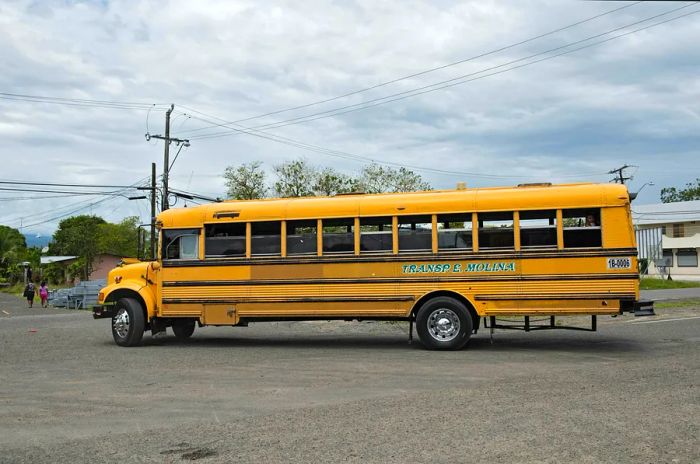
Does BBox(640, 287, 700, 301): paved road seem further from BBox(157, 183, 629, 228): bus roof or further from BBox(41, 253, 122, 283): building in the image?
BBox(41, 253, 122, 283): building

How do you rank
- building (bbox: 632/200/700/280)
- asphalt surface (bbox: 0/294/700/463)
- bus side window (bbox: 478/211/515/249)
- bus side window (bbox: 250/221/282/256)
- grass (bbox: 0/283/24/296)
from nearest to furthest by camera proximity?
asphalt surface (bbox: 0/294/700/463), bus side window (bbox: 478/211/515/249), bus side window (bbox: 250/221/282/256), building (bbox: 632/200/700/280), grass (bbox: 0/283/24/296)

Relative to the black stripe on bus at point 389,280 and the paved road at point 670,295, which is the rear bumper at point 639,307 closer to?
the black stripe on bus at point 389,280

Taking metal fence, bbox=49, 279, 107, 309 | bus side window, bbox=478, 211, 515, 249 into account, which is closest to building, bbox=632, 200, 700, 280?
metal fence, bbox=49, 279, 107, 309

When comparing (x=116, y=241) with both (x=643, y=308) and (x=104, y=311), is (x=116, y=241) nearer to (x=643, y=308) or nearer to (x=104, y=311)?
(x=104, y=311)

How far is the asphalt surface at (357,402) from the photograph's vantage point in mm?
5641

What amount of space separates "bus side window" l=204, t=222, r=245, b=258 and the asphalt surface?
1833mm

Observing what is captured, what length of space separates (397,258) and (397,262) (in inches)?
2.8

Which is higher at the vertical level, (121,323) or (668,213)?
(668,213)

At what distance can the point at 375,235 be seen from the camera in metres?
12.0

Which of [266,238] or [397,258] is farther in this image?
[266,238]

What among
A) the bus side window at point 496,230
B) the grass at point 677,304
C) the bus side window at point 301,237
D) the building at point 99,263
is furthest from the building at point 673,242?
the building at point 99,263

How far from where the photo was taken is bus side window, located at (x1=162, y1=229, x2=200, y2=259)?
42.9 ft

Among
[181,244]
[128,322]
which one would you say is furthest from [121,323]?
[181,244]

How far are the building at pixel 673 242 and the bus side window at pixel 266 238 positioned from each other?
45163mm
